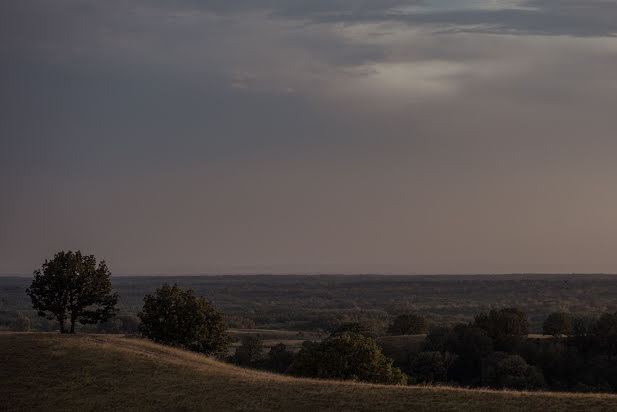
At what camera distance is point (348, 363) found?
51312 mm

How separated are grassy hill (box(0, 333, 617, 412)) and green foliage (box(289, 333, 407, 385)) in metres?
7.82

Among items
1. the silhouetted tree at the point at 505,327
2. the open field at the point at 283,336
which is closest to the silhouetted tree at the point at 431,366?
the silhouetted tree at the point at 505,327

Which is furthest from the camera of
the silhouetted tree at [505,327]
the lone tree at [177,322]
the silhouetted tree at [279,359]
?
the silhouetted tree at [505,327]

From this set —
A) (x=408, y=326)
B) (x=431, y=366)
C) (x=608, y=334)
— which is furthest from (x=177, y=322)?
(x=608, y=334)

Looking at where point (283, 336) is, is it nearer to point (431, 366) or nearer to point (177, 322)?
point (431, 366)

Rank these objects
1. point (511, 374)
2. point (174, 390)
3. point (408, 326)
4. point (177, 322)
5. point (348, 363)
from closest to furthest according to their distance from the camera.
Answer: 1. point (174, 390)
2. point (348, 363)
3. point (177, 322)
4. point (511, 374)
5. point (408, 326)

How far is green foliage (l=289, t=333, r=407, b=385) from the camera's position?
50.5 metres

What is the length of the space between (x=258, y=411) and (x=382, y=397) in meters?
6.36

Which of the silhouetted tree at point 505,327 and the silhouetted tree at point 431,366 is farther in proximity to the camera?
the silhouetted tree at point 505,327

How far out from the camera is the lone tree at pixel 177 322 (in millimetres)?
56844

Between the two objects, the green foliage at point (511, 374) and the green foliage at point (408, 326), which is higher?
the green foliage at point (408, 326)

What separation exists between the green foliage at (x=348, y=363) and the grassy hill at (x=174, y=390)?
7.82 m

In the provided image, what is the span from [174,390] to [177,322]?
1859 centimetres

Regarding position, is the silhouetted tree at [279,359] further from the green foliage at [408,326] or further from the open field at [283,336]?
the open field at [283,336]
